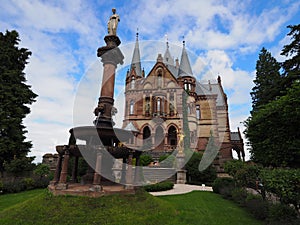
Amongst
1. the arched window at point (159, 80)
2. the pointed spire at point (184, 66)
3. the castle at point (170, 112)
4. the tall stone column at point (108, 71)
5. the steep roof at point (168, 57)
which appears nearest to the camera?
the tall stone column at point (108, 71)

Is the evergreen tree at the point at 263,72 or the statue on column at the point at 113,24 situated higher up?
the evergreen tree at the point at 263,72

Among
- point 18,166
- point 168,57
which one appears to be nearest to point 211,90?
point 168,57

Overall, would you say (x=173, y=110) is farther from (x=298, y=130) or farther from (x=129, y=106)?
(x=298, y=130)

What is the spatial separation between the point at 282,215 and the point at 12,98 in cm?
2114

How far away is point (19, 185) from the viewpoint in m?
15.1

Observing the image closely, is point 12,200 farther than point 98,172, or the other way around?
point 12,200

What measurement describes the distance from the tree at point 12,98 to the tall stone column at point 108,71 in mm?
12141

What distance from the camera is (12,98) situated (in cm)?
1853

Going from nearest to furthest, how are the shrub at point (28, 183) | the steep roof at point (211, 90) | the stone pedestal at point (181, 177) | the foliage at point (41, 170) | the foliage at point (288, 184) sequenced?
the foliage at point (288, 184) → the shrub at point (28, 183) → the foliage at point (41, 170) → the stone pedestal at point (181, 177) → the steep roof at point (211, 90)

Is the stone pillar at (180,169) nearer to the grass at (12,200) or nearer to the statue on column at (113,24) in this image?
the grass at (12,200)

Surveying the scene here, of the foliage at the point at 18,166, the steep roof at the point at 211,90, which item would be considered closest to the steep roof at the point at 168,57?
the steep roof at the point at 211,90

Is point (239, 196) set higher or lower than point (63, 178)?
lower

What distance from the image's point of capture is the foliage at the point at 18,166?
16.2 meters

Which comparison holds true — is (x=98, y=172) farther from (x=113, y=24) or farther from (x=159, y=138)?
(x=159, y=138)
